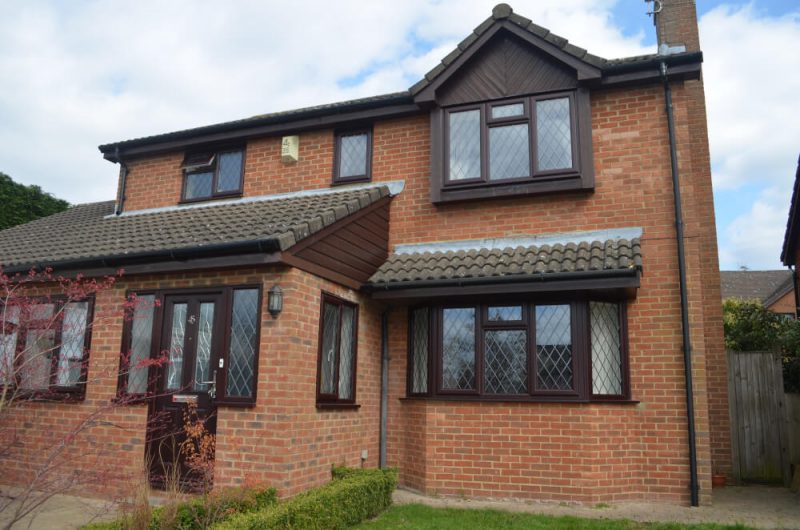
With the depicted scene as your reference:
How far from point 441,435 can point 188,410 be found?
11.6ft

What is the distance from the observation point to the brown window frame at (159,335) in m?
7.79

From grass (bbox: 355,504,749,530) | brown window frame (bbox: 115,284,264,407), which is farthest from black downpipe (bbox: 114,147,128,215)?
grass (bbox: 355,504,749,530)

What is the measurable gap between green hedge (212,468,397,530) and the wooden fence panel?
6.05 m

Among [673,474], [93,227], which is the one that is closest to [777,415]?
[673,474]

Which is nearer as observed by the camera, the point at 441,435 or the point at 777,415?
the point at 441,435

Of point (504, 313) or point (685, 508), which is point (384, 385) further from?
point (685, 508)

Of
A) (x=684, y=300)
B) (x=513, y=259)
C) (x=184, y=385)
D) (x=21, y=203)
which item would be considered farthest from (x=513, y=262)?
(x=21, y=203)

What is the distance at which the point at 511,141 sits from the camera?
9836 mm

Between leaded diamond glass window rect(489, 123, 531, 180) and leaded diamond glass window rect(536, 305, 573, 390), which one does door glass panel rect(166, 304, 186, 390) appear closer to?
leaded diamond glass window rect(536, 305, 573, 390)

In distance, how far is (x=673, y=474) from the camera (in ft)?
27.1

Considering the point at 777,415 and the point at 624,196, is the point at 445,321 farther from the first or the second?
the point at 777,415

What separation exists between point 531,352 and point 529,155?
120 inches

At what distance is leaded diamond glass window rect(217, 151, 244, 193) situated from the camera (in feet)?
38.8

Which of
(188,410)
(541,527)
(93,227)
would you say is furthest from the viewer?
(93,227)
